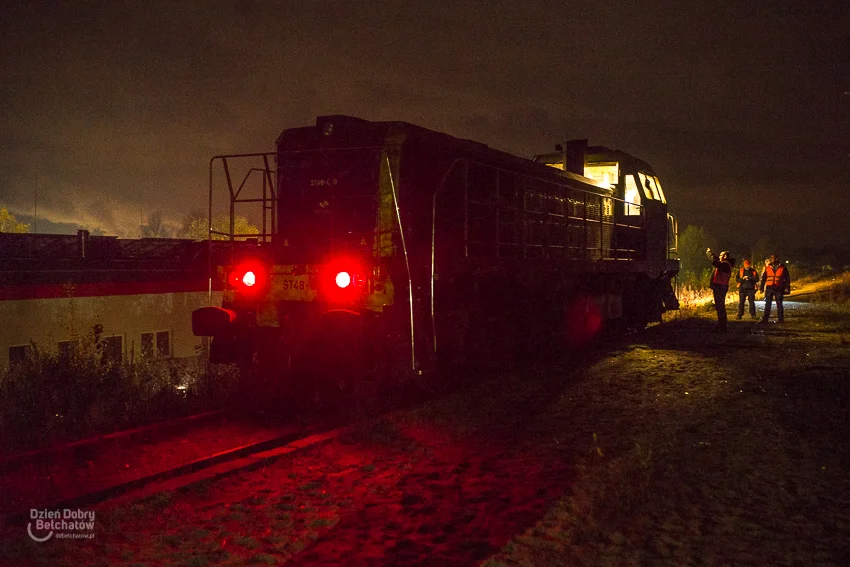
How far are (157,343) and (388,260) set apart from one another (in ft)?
40.1

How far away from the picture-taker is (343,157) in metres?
10.3

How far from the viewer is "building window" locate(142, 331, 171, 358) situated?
Answer: 60.7 feet

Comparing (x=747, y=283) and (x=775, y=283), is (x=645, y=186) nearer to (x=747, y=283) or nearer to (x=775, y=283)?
(x=775, y=283)

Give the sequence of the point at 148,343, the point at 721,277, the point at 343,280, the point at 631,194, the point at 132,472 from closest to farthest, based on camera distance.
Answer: the point at 132,472 → the point at 343,280 → the point at 631,194 → the point at 721,277 → the point at 148,343

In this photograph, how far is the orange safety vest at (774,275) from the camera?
19703 mm

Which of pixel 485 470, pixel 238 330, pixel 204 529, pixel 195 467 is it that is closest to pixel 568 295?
pixel 238 330

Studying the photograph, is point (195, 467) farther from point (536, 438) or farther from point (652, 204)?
point (652, 204)

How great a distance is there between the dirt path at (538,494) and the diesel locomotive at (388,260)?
125 cm

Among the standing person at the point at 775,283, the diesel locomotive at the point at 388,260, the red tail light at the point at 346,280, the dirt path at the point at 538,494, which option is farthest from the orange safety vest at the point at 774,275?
the red tail light at the point at 346,280

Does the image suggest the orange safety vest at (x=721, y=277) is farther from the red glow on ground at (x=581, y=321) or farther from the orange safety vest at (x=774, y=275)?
the red glow on ground at (x=581, y=321)

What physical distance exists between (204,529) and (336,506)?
0.96 metres

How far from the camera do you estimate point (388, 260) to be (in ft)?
29.6

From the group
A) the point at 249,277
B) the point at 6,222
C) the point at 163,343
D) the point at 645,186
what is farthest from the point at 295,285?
the point at 6,222

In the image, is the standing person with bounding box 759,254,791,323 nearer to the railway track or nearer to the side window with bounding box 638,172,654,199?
the side window with bounding box 638,172,654,199
